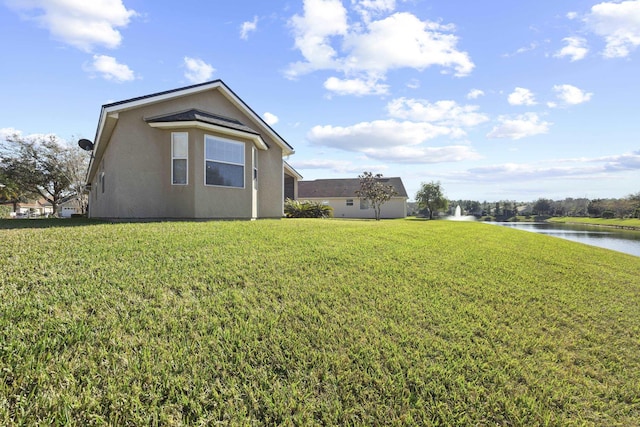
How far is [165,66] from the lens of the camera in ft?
37.0

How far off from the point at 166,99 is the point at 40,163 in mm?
28752

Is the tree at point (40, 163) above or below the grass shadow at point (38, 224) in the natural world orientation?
above

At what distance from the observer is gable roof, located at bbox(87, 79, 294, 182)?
10844 mm

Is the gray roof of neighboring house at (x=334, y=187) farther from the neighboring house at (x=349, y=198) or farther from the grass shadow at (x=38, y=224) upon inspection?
the grass shadow at (x=38, y=224)

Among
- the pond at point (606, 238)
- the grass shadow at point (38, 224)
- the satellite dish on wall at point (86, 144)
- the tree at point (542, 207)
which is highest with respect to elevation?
the satellite dish on wall at point (86, 144)

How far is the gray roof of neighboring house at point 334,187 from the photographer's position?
38.4 m

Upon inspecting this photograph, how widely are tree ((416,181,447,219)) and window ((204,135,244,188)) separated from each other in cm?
3121

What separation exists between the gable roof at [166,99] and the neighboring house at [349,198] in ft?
73.8

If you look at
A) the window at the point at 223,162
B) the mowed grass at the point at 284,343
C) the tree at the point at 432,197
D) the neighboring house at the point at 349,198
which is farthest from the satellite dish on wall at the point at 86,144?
the tree at the point at 432,197

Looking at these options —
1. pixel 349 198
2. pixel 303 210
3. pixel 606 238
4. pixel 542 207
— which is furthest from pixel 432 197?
pixel 542 207

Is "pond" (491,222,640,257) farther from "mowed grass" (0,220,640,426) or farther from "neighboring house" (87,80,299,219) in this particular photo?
"neighboring house" (87,80,299,219)

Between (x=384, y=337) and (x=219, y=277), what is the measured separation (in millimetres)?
2616

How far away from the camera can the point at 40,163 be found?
1208 inches

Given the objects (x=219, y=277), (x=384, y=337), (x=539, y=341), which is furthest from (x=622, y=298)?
(x=219, y=277)
